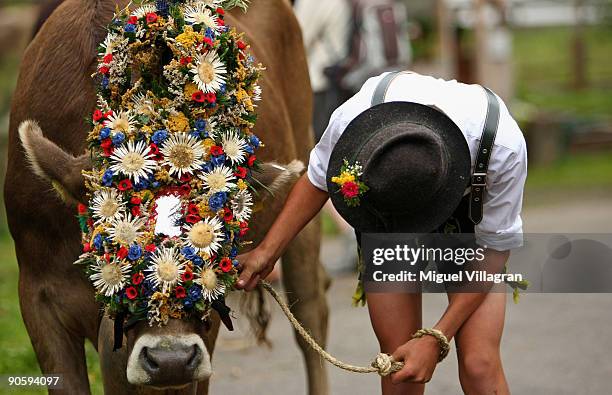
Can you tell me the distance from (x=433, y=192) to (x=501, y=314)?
61 cm

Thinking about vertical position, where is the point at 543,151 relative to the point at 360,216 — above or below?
above

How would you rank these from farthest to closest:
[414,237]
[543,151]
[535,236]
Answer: [543,151] < [535,236] < [414,237]

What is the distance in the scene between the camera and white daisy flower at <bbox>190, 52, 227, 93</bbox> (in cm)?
385

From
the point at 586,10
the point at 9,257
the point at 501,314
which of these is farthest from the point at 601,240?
the point at 586,10

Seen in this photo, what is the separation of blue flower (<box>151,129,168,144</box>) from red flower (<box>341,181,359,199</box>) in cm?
63

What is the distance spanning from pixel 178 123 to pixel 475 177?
3.34ft

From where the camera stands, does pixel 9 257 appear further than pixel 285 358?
Yes

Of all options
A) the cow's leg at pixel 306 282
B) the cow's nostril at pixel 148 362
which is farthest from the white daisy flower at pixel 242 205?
the cow's leg at pixel 306 282

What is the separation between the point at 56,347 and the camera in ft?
14.3

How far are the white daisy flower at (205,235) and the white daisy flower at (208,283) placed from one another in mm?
60

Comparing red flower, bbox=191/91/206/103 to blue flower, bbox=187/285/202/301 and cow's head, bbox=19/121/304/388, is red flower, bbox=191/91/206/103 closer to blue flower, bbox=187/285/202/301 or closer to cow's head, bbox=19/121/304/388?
cow's head, bbox=19/121/304/388

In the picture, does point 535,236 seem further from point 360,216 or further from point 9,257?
point 9,257

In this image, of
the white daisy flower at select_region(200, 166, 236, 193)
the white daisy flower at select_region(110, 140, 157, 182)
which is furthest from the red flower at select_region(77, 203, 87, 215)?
the white daisy flower at select_region(200, 166, 236, 193)

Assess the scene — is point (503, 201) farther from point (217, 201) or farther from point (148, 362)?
point (148, 362)
